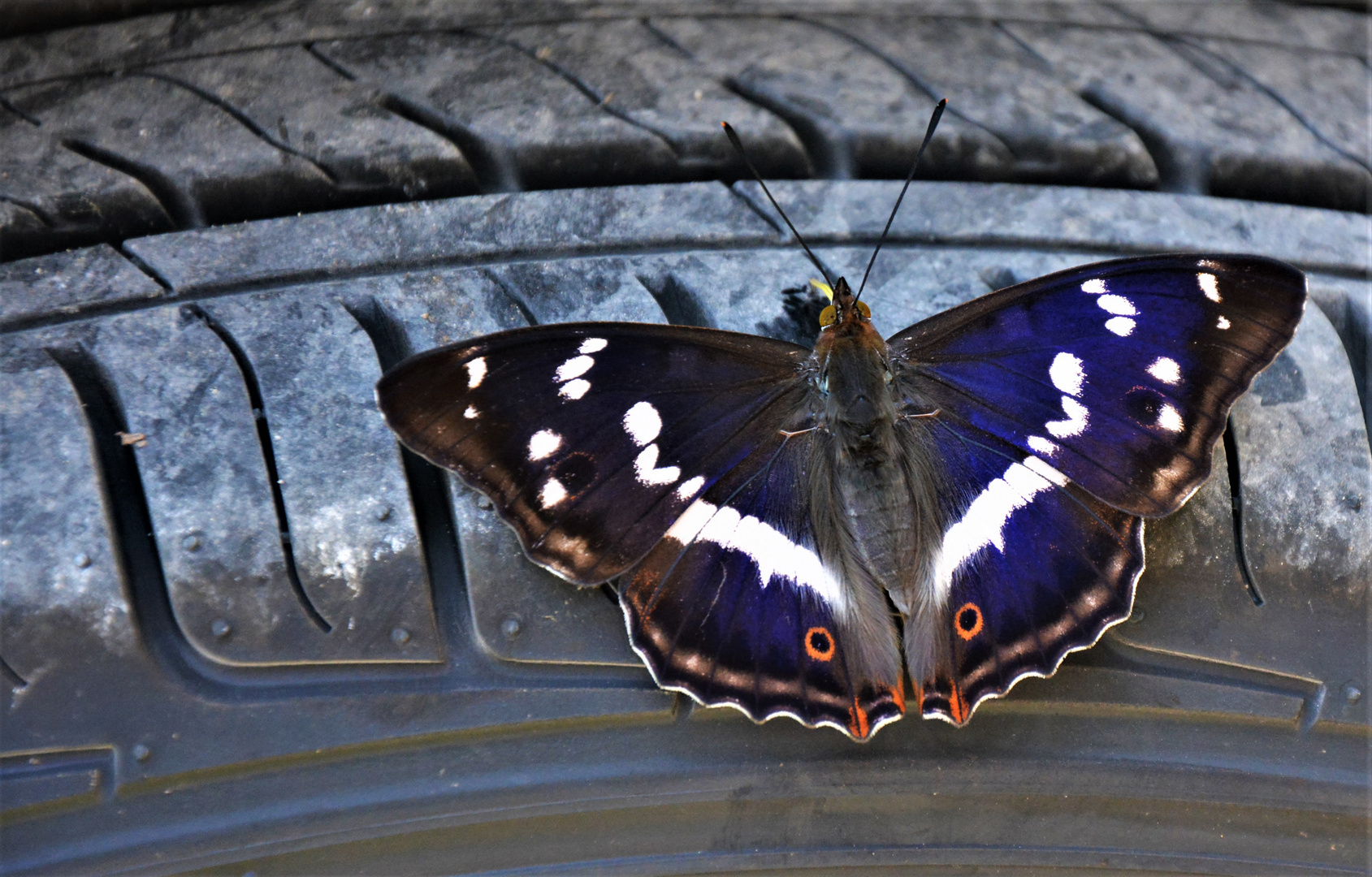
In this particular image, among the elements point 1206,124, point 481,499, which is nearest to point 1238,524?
point 1206,124

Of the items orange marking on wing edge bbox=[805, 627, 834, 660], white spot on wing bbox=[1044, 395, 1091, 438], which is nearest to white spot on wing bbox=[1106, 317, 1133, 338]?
white spot on wing bbox=[1044, 395, 1091, 438]

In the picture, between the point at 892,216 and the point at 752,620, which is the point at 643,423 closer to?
the point at 752,620

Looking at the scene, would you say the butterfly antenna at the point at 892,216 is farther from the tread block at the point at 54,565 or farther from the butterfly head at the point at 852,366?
the tread block at the point at 54,565

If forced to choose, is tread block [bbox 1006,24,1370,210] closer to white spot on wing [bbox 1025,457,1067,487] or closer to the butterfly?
the butterfly

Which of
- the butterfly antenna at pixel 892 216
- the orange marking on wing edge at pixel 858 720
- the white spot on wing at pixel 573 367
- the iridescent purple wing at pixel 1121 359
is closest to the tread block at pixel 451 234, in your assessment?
the butterfly antenna at pixel 892 216

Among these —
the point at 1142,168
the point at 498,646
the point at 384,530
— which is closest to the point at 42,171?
the point at 384,530

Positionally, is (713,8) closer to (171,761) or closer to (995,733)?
(995,733)
